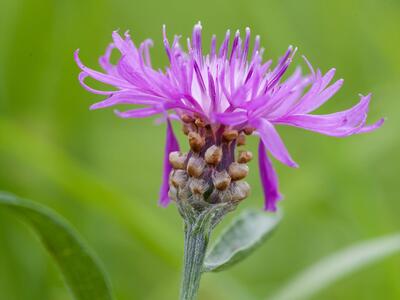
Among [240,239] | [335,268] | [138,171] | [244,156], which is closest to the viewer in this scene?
[244,156]

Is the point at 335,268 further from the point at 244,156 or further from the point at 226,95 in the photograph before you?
the point at 226,95

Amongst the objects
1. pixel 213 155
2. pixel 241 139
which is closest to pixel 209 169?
pixel 213 155

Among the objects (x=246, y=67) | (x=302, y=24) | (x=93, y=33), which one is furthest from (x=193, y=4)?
(x=246, y=67)

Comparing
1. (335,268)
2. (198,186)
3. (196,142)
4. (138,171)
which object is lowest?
(335,268)

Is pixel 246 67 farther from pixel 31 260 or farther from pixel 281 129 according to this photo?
pixel 281 129

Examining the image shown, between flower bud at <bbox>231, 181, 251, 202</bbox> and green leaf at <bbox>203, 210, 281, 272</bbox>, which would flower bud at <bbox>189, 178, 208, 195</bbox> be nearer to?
flower bud at <bbox>231, 181, 251, 202</bbox>

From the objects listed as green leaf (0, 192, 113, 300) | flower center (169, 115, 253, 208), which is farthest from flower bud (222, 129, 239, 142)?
green leaf (0, 192, 113, 300)

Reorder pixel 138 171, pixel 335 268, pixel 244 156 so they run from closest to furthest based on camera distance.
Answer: pixel 244 156
pixel 335 268
pixel 138 171
